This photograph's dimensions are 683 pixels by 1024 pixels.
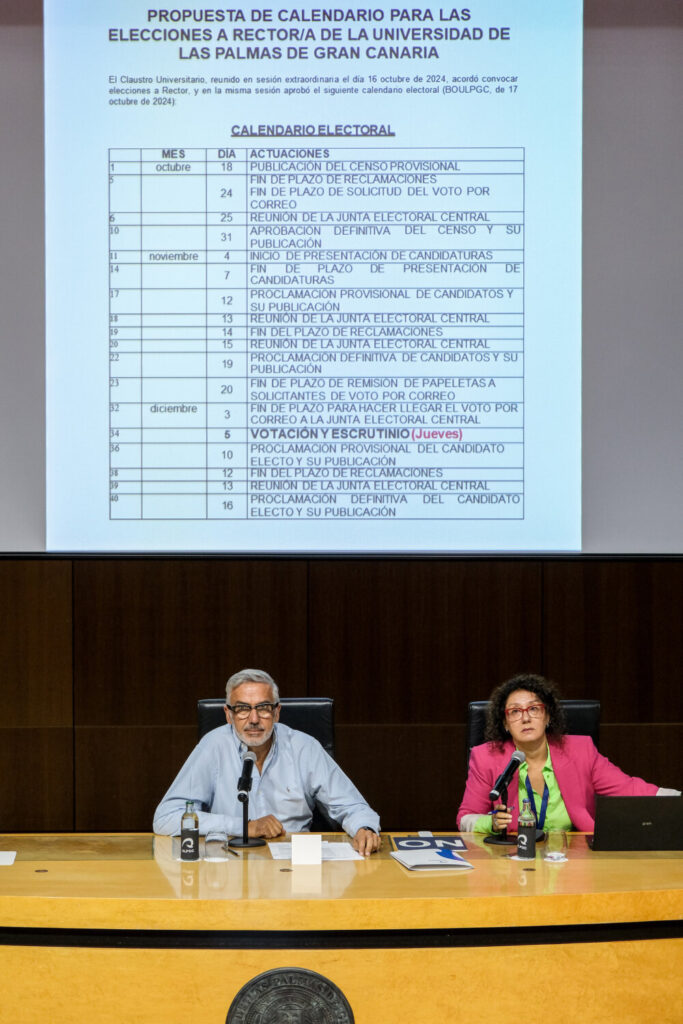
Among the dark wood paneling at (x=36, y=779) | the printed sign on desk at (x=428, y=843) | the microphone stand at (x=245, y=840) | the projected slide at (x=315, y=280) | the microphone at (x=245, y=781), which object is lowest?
the dark wood paneling at (x=36, y=779)

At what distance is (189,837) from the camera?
285 centimetres

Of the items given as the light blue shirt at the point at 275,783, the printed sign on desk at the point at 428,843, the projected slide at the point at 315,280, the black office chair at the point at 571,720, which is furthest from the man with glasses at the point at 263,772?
the projected slide at the point at 315,280

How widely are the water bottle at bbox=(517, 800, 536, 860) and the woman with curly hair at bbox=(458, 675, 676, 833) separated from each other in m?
0.39

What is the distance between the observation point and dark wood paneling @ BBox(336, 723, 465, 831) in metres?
4.77

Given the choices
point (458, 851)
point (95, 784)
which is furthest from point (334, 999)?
point (95, 784)

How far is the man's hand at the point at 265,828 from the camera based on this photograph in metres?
3.07

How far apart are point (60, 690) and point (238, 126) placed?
2538 millimetres

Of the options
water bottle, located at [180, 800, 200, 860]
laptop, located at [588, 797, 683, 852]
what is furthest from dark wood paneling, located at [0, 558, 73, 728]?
laptop, located at [588, 797, 683, 852]

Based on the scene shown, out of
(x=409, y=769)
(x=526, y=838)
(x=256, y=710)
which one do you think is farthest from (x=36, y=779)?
(x=526, y=838)

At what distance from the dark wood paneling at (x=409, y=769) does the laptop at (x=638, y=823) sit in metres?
1.82

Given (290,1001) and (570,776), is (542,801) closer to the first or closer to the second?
(570,776)

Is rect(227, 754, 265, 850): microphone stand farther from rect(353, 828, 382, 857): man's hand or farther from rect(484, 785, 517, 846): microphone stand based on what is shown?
rect(484, 785, 517, 846): microphone stand

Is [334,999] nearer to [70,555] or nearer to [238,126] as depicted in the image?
[70,555]

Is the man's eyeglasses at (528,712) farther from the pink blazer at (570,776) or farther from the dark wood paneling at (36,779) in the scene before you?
the dark wood paneling at (36,779)
